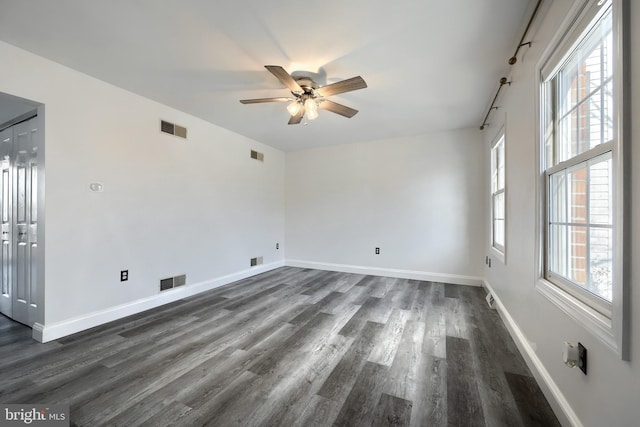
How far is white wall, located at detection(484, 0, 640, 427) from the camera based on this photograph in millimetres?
913

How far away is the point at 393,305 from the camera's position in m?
3.28

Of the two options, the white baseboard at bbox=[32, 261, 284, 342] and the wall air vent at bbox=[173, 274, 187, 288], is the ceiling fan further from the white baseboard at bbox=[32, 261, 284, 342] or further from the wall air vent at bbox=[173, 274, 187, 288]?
the white baseboard at bbox=[32, 261, 284, 342]

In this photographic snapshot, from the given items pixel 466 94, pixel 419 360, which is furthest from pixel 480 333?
pixel 466 94

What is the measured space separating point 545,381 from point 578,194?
3.88ft

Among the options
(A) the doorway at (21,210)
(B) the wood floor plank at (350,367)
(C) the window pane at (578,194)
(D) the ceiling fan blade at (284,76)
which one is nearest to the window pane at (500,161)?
(C) the window pane at (578,194)

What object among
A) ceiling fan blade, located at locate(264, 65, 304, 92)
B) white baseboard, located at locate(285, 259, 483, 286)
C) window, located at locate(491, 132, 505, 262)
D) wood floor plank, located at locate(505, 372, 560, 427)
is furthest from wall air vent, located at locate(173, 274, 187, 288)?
window, located at locate(491, 132, 505, 262)

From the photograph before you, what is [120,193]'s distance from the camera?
286 centimetres

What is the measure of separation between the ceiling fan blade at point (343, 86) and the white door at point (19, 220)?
2807 mm

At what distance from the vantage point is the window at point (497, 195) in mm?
3145

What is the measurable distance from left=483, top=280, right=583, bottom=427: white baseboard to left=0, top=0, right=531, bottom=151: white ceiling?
7.86 feet

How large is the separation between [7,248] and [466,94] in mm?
5477

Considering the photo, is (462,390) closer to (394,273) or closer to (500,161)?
(500,161)

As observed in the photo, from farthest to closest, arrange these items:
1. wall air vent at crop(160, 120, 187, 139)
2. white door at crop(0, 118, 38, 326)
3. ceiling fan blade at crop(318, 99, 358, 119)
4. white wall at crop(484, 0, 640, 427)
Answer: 1. wall air vent at crop(160, 120, 187, 139)
2. ceiling fan blade at crop(318, 99, 358, 119)
3. white door at crop(0, 118, 38, 326)
4. white wall at crop(484, 0, 640, 427)

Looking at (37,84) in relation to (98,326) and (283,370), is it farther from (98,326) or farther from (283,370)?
(283,370)
